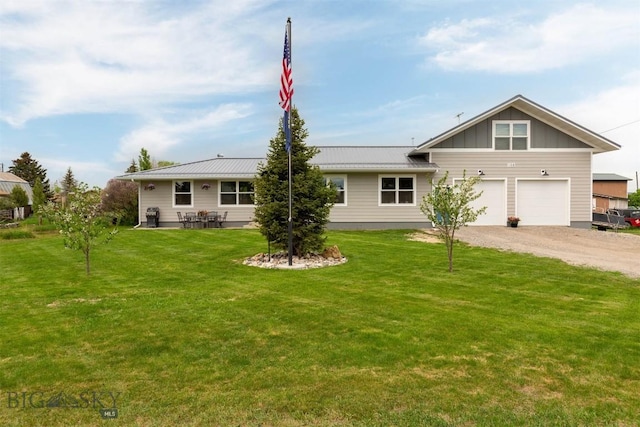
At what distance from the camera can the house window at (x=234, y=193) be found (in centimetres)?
1883

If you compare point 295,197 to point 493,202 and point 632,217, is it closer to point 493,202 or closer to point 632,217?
point 493,202

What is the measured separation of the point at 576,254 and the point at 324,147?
49.9 feet

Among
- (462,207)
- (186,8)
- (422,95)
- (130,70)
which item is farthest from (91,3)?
(422,95)

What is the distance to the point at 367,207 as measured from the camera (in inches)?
719

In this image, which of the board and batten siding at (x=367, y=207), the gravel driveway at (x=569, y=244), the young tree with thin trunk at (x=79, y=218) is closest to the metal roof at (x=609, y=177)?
the gravel driveway at (x=569, y=244)

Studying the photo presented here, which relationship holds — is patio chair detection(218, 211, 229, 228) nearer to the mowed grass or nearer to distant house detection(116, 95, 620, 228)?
distant house detection(116, 95, 620, 228)

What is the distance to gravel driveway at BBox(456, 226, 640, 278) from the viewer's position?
9516 millimetres

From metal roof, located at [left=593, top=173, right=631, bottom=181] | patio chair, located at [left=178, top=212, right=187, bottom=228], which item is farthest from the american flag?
metal roof, located at [left=593, top=173, right=631, bottom=181]

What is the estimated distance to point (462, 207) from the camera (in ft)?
28.5

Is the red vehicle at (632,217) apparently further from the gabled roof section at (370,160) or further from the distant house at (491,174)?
the gabled roof section at (370,160)

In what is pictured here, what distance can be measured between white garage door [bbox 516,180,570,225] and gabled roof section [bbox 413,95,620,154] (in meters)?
2.18

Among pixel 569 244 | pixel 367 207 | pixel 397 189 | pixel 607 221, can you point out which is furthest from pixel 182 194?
pixel 607 221

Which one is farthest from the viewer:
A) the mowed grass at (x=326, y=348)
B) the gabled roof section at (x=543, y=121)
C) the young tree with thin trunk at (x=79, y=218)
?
the gabled roof section at (x=543, y=121)

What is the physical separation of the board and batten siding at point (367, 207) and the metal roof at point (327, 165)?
0.78m
